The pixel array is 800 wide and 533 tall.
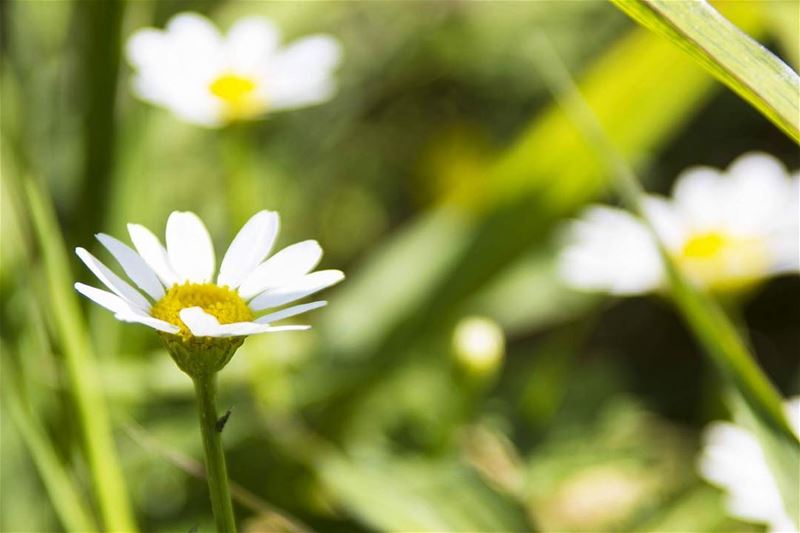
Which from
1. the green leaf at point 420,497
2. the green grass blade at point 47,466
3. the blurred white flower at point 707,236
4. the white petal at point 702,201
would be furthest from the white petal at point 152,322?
the white petal at point 702,201

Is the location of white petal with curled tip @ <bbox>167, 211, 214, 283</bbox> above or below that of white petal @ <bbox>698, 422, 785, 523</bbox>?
above

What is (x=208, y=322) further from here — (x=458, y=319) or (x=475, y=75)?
(x=475, y=75)

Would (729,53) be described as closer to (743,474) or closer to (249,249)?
(249,249)

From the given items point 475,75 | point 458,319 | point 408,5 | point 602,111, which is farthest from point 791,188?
point 408,5

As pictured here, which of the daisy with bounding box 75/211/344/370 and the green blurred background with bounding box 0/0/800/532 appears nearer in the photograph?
the daisy with bounding box 75/211/344/370

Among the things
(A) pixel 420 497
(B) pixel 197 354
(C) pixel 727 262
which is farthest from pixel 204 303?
(C) pixel 727 262

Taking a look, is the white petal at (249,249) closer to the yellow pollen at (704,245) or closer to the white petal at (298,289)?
the white petal at (298,289)

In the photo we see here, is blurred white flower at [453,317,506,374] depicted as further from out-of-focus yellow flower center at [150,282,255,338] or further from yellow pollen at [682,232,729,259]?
out-of-focus yellow flower center at [150,282,255,338]

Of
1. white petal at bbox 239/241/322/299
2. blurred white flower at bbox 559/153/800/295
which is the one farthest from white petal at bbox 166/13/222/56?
white petal at bbox 239/241/322/299
